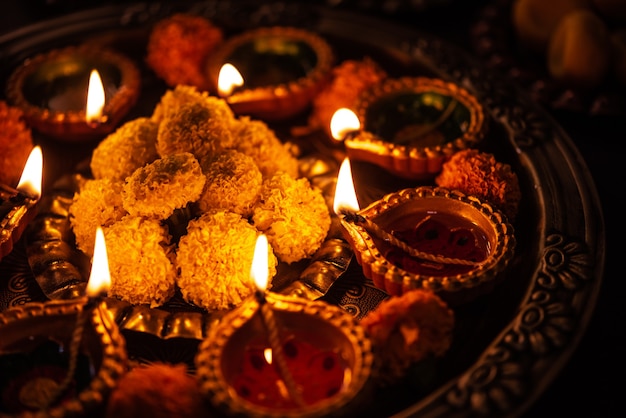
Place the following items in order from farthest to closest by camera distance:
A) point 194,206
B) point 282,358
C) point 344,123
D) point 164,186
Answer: point 344,123, point 194,206, point 164,186, point 282,358

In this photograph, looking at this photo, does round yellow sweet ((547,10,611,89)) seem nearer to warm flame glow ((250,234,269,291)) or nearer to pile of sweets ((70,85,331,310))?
pile of sweets ((70,85,331,310))

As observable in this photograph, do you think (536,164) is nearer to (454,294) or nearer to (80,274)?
(454,294)

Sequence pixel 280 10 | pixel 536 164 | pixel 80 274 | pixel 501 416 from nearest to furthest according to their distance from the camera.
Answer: pixel 501 416, pixel 80 274, pixel 536 164, pixel 280 10

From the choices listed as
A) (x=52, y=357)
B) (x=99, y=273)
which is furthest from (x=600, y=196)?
(x=52, y=357)

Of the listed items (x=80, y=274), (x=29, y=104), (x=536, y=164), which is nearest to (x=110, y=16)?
(x=29, y=104)

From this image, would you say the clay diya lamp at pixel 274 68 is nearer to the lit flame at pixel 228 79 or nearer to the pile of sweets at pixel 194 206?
the lit flame at pixel 228 79

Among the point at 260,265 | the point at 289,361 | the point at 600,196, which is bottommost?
the point at 600,196

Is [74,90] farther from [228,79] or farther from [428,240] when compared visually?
[428,240]
